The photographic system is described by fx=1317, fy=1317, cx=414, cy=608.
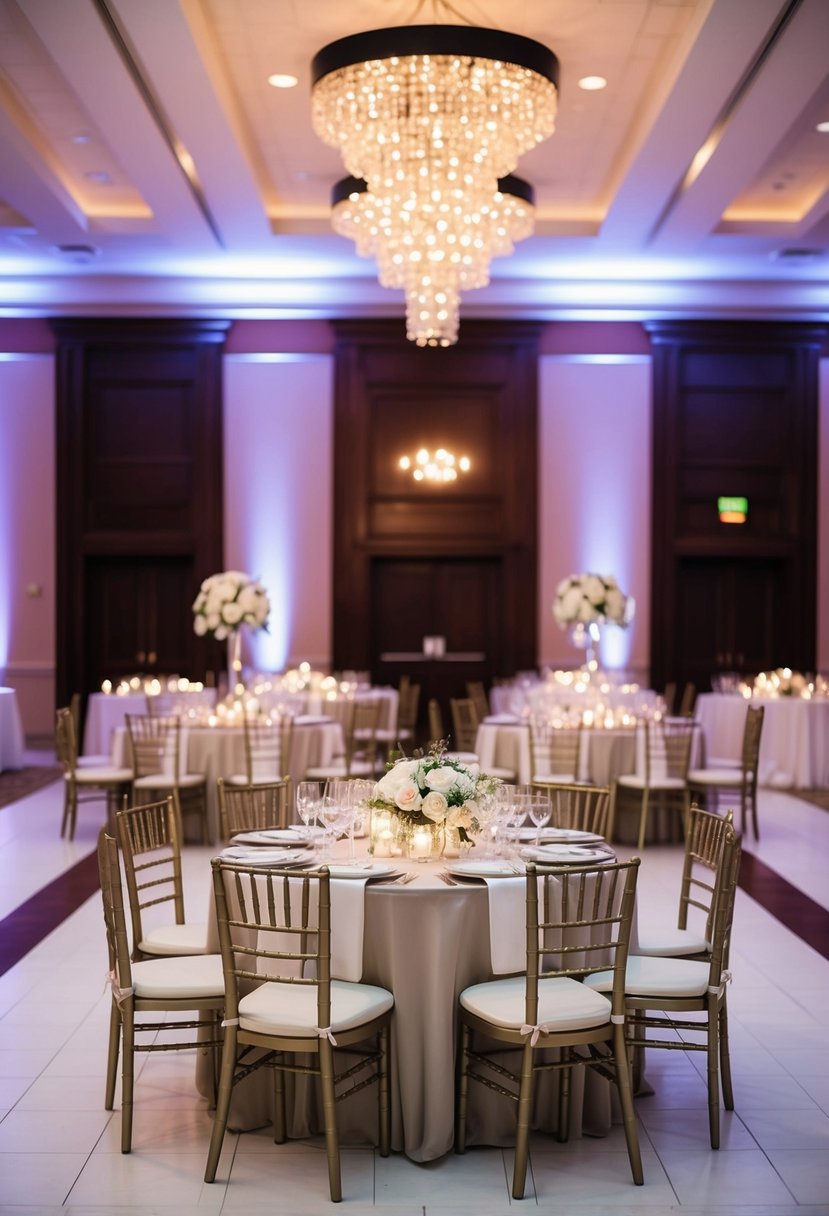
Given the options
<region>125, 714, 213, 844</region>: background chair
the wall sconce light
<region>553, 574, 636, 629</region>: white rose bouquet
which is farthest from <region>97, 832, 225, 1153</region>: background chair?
the wall sconce light

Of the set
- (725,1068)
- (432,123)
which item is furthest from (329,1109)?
(432,123)

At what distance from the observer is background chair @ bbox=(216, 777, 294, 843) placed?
5.07 meters

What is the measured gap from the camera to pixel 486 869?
13.6 feet

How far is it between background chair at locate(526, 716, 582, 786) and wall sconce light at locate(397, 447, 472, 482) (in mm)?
5810

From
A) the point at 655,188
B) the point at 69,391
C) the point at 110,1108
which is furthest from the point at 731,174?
the point at 110,1108

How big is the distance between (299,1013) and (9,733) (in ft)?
32.2

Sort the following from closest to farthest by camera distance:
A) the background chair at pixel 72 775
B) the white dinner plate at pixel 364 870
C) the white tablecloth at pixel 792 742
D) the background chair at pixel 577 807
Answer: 1. the white dinner plate at pixel 364 870
2. the background chair at pixel 577 807
3. the background chair at pixel 72 775
4. the white tablecloth at pixel 792 742

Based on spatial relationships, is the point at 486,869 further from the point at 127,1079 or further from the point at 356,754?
the point at 356,754

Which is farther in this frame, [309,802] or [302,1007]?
[309,802]

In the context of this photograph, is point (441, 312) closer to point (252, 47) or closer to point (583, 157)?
point (252, 47)

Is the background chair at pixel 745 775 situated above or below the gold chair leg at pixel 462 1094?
above

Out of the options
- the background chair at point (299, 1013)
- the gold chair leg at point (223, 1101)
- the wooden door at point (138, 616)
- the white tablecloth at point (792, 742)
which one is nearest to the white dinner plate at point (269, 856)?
the background chair at point (299, 1013)

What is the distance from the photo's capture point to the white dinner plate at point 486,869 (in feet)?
13.4

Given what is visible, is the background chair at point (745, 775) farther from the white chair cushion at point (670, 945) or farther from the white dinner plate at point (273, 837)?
the white dinner plate at point (273, 837)
